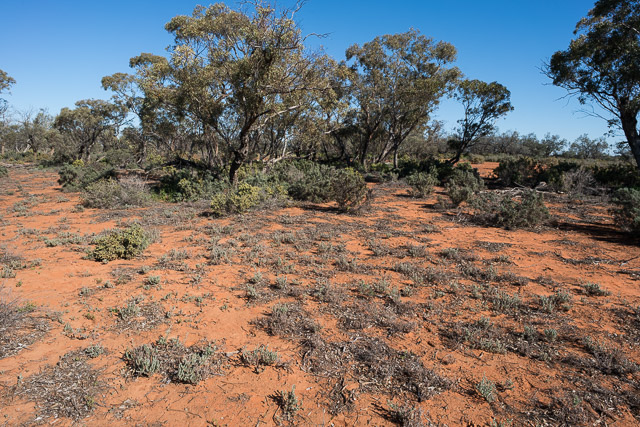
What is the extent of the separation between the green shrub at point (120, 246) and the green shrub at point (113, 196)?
5.81 metres

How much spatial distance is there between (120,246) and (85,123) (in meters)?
27.5

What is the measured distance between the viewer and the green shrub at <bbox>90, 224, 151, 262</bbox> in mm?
6570

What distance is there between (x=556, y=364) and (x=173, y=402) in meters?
4.07

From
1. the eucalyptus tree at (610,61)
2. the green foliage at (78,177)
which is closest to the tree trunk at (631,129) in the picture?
the eucalyptus tree at (610,61)

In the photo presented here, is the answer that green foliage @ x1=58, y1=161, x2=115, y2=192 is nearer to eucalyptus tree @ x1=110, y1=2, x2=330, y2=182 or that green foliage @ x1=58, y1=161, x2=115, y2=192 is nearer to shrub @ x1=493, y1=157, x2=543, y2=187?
eucalyptus tree @ x1=110, y1=2, x2=330, y2=182

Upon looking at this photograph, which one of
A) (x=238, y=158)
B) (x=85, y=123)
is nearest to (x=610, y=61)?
(x=238, y=158)

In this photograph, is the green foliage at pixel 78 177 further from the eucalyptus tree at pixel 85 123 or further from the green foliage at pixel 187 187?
the eucalyptus tree at pixel 85 123

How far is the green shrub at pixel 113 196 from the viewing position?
472 inches

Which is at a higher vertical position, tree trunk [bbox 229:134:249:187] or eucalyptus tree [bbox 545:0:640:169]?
eucalyptus tree [bbox 545:0:640:169]

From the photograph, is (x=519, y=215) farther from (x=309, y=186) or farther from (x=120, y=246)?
(x=120, y=246)

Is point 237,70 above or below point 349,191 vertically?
above

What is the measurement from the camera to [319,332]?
4.14 meters

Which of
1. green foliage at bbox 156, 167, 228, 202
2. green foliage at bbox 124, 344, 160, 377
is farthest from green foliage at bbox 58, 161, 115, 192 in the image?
green foliage at bbox 124, 344, 160, 377

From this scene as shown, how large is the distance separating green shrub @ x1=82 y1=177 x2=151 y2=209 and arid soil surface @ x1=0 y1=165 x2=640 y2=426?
408cm
